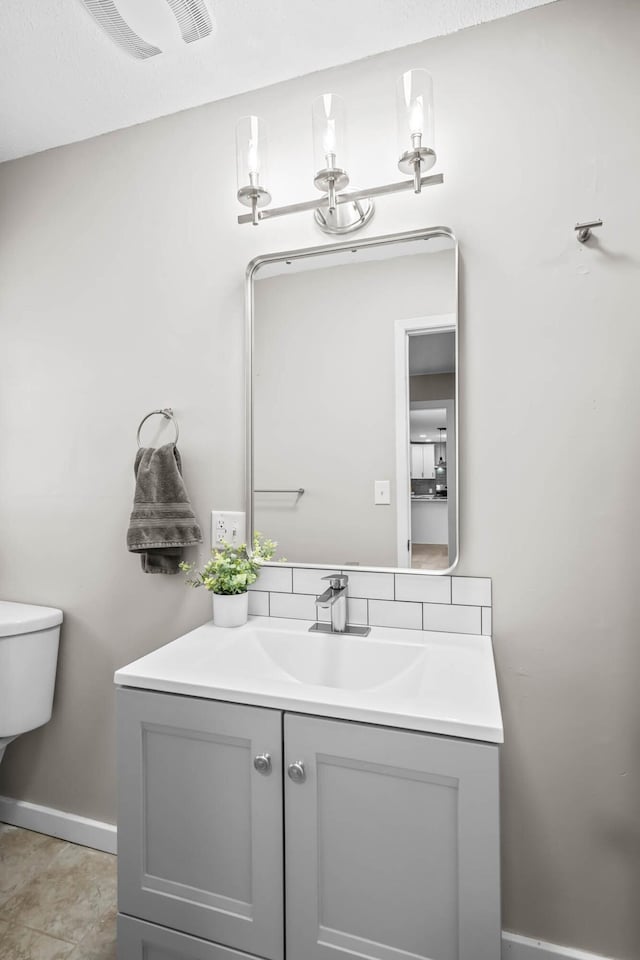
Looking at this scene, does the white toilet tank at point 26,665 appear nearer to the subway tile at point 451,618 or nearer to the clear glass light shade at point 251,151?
the subway tile at point 451,618

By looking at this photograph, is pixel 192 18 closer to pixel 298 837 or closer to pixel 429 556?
pixel 429 556

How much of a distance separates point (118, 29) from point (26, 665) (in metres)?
1.84

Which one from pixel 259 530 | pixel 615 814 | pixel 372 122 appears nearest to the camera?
pixel 615 814

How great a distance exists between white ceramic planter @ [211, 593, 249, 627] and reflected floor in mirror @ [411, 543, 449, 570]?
0.49 m

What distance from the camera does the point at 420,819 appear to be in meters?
0.94

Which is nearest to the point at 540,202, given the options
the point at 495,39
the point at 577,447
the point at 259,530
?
the point at 495,39

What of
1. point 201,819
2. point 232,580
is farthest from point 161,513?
point 201,819

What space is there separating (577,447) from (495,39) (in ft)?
3.49

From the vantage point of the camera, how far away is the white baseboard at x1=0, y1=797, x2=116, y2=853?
1.80 m

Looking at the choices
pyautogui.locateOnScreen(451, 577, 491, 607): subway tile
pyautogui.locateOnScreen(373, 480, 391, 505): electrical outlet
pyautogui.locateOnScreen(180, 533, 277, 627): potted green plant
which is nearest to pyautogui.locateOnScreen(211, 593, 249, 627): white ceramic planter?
pyautogui.locateOnScreen(180, 533, 277, 627): potted green plant

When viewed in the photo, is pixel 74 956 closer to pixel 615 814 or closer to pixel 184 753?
pixel 184 753

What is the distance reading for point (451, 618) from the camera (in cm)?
141

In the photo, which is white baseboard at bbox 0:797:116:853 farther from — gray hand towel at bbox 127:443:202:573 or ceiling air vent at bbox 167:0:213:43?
ceiling air vent at bbox 167:0:213:43

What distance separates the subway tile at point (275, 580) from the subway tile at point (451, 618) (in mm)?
399
